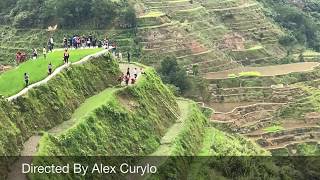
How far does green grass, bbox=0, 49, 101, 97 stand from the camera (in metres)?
25.7

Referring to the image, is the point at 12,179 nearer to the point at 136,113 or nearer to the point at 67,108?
the point at 67,108

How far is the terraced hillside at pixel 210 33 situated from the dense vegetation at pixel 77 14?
1678 mm

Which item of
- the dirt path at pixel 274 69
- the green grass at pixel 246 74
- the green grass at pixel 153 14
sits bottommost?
the dirt path at pixel 274 69

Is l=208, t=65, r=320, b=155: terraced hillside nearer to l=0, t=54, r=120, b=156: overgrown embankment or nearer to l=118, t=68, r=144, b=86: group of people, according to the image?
l=118, t=68, r=144, b=86: group of people

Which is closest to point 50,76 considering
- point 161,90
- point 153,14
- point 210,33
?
point 161,90

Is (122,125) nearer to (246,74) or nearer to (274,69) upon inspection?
(246,74)

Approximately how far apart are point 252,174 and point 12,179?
40.6 feet

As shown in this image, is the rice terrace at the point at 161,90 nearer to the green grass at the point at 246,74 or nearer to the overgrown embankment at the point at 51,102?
the overgrown embankment at the point at 51,102

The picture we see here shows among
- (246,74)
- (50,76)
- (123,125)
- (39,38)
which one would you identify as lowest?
(246,74)

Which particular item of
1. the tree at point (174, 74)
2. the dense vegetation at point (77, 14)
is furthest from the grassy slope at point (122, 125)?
the dense vegetation at point (77, 14)

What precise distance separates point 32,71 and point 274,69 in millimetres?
28789

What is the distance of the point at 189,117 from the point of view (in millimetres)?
32969

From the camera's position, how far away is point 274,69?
5294 centimetres

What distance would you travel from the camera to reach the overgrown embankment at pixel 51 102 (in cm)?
2267
